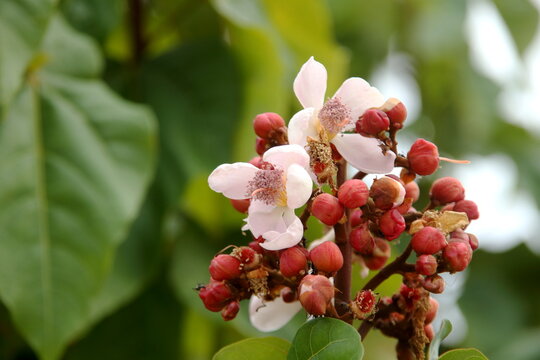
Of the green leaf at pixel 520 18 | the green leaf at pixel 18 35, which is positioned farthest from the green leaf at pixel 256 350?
the green leaf at pixel 520 18

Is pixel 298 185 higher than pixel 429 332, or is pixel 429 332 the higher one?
pixel 298 185

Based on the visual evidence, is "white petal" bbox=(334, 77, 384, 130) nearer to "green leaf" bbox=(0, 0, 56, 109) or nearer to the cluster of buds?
the cluster of buds

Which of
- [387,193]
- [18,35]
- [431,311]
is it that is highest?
[387,193]

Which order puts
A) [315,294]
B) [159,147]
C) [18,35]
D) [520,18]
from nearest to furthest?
[315,294] < [18,35] < [159,147] < [520,18]

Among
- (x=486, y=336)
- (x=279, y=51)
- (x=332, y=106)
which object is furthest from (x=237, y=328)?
(x=486, y=336)

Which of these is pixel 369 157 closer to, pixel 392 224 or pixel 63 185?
pixel 392 224

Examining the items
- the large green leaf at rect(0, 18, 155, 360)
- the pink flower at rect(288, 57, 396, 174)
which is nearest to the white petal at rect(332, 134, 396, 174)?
the pink flower at rect(288, 57, 396, 174)

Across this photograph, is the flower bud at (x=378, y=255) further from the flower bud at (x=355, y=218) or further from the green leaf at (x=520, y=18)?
the green leaf at (x=520, y=18)

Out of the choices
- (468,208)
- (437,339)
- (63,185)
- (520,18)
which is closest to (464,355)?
(437,339)
